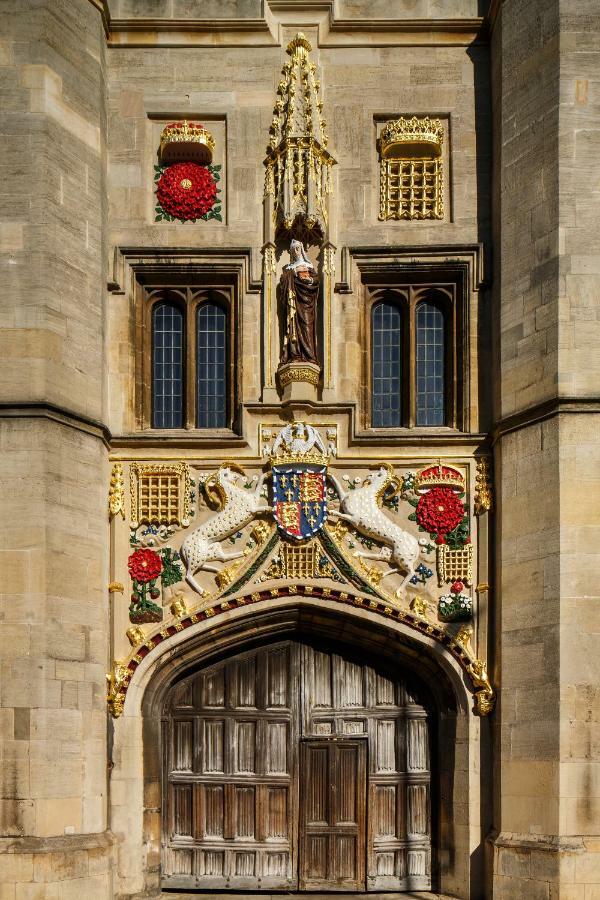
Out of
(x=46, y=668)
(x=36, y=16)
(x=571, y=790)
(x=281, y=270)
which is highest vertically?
(x=36, y=16)

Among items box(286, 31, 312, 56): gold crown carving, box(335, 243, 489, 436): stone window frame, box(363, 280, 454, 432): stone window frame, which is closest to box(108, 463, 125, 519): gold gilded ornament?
box(335, 243, 489, 436): stone window frame

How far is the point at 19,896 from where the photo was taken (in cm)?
1389

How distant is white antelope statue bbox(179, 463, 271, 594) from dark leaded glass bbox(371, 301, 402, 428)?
5.27 feet

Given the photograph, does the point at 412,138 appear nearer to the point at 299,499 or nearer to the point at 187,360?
the point at 187,360

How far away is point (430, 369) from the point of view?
16375mm

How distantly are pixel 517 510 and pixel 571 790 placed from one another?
9.34ft

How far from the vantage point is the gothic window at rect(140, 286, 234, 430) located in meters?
16.3

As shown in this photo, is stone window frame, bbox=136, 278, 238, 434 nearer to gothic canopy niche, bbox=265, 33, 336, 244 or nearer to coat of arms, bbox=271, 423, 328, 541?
coat of arms, bbox=271, 423, 328, 541

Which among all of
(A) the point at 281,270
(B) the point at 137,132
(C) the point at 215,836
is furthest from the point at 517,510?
(B) the point at 137,132

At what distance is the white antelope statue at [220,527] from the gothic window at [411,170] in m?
3.45

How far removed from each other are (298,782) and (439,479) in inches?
143

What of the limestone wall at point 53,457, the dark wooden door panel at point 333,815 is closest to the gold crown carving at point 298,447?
the limestone wall at point 53,457

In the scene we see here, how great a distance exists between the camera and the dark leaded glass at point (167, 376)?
16.4 meters

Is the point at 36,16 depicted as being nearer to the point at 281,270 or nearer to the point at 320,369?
the point at 281,270
